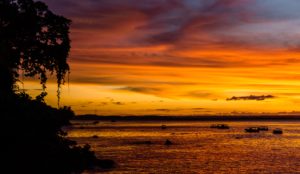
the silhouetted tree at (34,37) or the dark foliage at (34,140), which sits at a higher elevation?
the silhouetted tree at (34,37)

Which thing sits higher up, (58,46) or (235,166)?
(58,46)

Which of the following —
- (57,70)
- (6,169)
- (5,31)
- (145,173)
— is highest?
(5,31)

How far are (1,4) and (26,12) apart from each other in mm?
1089

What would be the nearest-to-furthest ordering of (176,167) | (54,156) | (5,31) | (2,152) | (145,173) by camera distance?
(2,152) < (54,156) < (5,31) < (145,173) < (176,167)

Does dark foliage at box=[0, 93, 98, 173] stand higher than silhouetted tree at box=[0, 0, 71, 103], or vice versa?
silhouetted tree at box=[0, 0, 71, 103]

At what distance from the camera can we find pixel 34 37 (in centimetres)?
2195

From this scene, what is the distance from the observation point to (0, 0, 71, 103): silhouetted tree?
21.4 metres

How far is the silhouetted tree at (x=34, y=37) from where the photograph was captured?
21.4 m

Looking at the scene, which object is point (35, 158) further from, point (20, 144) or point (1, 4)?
point (1, 4)

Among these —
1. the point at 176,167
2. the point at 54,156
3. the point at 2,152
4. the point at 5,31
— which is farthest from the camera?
the point at 176,167

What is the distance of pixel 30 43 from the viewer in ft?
71.6

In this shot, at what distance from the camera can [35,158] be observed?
1719cm

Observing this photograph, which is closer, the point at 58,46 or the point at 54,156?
the point at 54,156

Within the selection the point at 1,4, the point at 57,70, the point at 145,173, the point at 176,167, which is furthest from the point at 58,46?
the point at 176,167
